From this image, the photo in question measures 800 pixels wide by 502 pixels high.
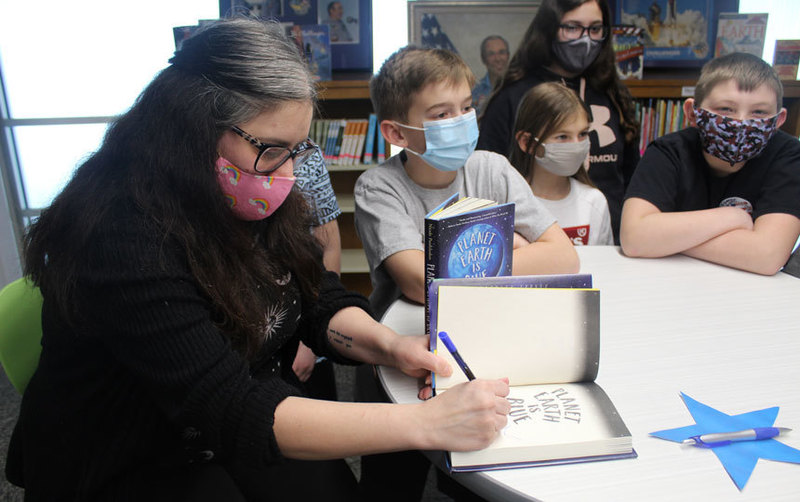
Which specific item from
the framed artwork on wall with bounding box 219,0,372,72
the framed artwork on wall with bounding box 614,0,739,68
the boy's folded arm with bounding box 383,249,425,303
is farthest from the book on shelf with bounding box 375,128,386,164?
the boy's folded arm with bounding box 383,249,425,303

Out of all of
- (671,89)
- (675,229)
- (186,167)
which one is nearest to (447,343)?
(186,167)

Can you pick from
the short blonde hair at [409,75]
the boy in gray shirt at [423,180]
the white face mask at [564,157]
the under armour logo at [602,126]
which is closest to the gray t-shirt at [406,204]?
the boy in gray shirt at [423,180]

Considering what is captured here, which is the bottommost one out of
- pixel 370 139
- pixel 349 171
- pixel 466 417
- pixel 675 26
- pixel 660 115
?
pixel 349 171

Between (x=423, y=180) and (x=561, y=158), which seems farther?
(x=561, y=158)

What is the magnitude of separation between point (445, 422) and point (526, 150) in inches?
52.8

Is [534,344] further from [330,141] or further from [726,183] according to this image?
[330,141]

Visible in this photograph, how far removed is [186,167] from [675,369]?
2.85 ft

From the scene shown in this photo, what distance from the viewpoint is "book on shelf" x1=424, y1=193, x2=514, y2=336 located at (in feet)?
2.93

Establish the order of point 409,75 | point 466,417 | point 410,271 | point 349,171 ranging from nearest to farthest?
point 466,417
point 410,271
point 409,75
point 349,171

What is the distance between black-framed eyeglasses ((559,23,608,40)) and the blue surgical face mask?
36.8 inches

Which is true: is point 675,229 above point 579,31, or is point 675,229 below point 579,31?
below

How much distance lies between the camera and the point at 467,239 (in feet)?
3.11

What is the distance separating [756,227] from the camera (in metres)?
1.42

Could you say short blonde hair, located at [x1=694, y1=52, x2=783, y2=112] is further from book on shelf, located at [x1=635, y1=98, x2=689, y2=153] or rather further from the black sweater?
book on shelf, located at [x1=635, y1=98, x2=689, y2=153]
